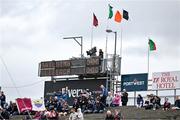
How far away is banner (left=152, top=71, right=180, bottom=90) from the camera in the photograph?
39250 millimetres

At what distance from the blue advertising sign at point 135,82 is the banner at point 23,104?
581 centimetres

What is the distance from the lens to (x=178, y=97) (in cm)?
3566

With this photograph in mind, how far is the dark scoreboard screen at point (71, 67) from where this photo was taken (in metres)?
43.9

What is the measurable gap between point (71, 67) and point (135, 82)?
5740 mm

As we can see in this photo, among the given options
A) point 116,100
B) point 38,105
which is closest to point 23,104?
point 38,105

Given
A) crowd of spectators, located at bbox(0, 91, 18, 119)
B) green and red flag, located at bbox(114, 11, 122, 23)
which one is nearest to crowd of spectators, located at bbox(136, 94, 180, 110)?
green and red flag, located at bbox(114, 11, 122, 23)

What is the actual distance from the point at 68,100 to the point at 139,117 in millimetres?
10235

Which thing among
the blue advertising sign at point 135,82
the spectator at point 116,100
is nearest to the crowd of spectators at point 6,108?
the spectator at point 116,100

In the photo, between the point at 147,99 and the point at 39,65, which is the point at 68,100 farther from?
the point at 147,99

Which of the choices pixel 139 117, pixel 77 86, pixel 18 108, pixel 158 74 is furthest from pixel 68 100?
pixel 139 117

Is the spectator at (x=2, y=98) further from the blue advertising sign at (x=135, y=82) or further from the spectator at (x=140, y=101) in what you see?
the spectator at (x=140, y=101)

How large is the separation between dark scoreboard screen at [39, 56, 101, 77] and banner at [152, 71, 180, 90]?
15.4 ft

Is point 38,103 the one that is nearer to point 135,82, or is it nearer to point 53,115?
point 53,115

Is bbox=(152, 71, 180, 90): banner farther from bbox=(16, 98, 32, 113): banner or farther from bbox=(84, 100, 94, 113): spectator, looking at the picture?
bbox=(16, 98, 32, 113): banner
